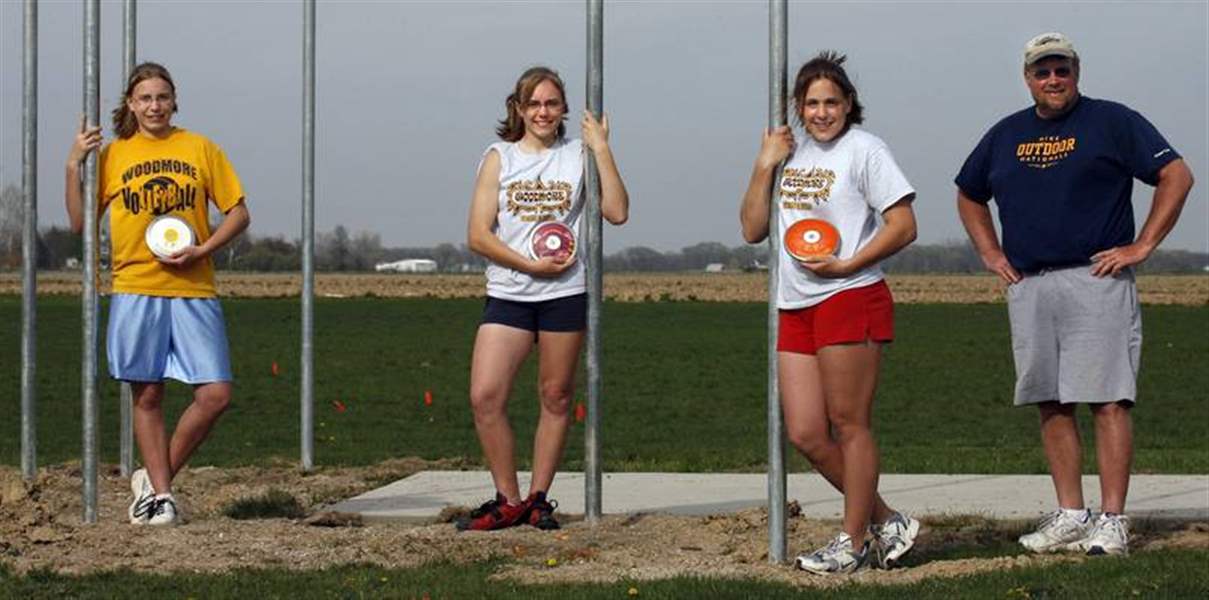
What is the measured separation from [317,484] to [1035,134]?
4631mm

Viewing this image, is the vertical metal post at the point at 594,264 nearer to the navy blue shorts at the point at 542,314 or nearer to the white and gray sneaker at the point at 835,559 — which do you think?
the navy blue shorts at the point at 542,314

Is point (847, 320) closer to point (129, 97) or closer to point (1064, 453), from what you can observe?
point (1064, 453)

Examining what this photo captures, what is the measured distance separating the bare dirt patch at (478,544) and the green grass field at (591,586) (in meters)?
0.19

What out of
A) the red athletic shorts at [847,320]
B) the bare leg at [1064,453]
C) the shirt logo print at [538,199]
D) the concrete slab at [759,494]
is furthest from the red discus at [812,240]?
the concrete slab at [759,494]

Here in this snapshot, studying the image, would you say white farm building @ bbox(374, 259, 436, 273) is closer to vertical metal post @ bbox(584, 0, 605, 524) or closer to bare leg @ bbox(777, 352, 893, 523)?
vertical metal post @ bbox(584, 0, 605, 524)

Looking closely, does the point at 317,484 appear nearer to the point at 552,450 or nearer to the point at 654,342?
the point at 552,450

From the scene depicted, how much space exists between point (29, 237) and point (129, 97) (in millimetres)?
2599

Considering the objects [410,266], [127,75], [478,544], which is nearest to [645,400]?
[127,75]

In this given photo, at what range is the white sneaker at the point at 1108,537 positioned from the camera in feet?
24.2

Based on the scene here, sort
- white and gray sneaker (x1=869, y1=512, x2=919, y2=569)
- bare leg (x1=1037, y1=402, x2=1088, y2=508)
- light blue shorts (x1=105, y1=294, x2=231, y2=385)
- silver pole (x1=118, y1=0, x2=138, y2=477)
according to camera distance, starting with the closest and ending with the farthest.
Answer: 1. white and gray sneaker (x1=869, y1=512, x2=919, y2=569)
2. bare leg (x1=1037, y1=402, x2=1088, y2=508)
3. light blue shorts (x1=105, y1=294, x2=231, y2=385)
4. silver pole (x1=118, y1=0, x2=138, y2=477)

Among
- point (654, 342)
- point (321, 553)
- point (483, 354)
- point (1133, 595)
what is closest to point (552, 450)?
point (483, 354)

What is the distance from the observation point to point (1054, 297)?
7582 mm

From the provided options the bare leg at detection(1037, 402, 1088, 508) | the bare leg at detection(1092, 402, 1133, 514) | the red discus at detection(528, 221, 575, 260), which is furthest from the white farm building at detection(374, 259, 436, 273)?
the bare leg at detection(1092, 402, 1133, 514)

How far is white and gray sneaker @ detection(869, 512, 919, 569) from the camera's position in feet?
23.9
